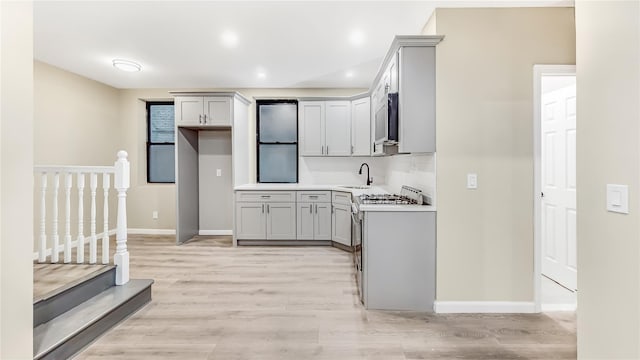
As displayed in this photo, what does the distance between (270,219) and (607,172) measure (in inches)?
172

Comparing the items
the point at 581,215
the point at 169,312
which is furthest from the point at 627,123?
the point at 169,312

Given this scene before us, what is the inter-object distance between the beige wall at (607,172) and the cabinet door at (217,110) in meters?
4.53

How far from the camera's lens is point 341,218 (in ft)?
16.8

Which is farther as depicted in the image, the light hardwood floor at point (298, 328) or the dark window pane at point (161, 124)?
the dark window pane at point (161, 124)

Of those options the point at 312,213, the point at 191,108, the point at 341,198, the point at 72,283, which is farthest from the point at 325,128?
the point at 72,283

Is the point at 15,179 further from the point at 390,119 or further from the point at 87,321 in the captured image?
the point at 390,119

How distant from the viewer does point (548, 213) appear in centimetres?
382

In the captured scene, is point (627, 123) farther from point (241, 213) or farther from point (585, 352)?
point (241, 213)

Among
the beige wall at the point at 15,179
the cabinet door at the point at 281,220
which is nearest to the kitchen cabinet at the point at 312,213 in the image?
the cabinet door at the point at 281,220

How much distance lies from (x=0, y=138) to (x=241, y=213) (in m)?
3.78

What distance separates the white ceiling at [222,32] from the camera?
119 inches

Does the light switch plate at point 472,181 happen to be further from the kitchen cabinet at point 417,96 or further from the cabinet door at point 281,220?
the cabinet door at point 281,220

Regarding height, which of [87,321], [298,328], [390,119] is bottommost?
[298,328]

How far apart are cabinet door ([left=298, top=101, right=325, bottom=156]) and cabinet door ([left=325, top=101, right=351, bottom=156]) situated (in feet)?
0.32
